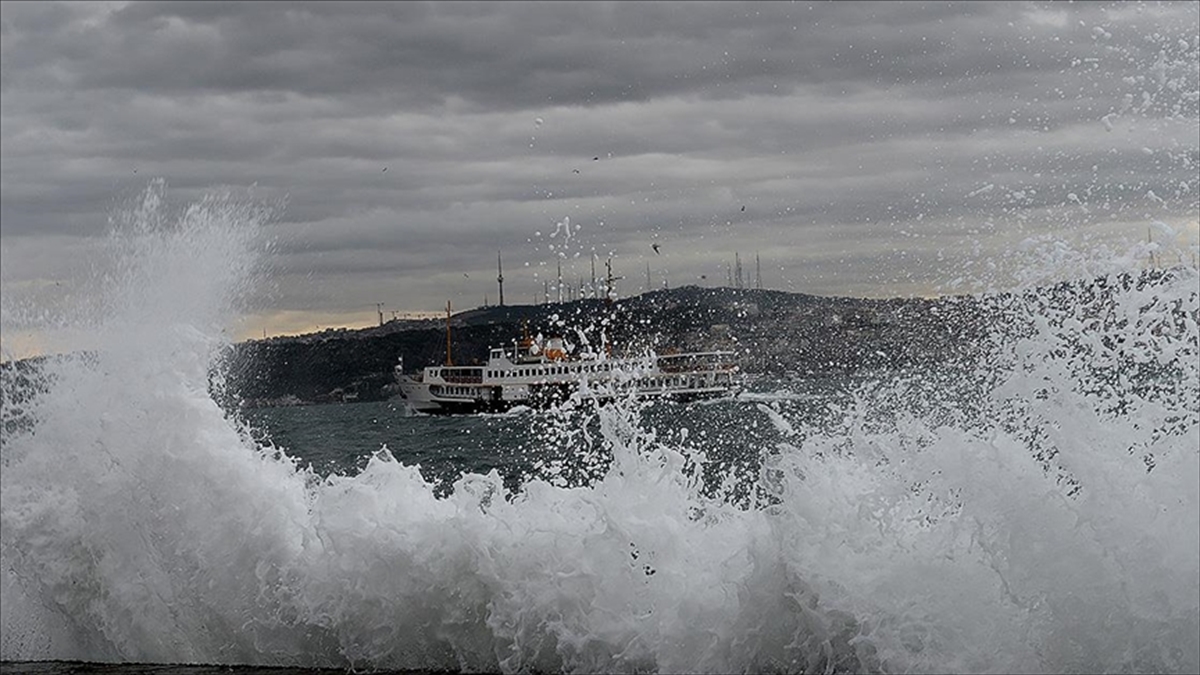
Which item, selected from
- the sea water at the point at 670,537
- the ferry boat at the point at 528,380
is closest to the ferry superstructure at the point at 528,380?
the ferry boat at the point at 528,380

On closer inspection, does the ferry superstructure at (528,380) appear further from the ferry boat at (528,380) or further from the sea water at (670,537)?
the sea water at (670,537)

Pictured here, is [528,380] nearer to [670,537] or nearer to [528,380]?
[528,380]

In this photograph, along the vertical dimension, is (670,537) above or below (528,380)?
above

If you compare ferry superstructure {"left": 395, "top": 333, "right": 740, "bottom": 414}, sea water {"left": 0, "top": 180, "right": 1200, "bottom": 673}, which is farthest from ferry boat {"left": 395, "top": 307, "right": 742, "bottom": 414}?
sea water {"left": 0, "top": 180, "right": 1200, "bottom": 673}

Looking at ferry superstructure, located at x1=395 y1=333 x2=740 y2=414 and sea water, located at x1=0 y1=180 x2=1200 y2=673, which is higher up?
sea water, located at x1=0 y1=180 x2=1200 y2=673

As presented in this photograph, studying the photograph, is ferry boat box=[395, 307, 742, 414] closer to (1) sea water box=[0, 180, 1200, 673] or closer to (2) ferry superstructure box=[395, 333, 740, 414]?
(2) ferry superstructure box=[395, 333, 740, 414]

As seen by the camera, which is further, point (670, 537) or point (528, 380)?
point (528, 380)

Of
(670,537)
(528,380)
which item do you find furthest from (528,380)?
(670,537)
